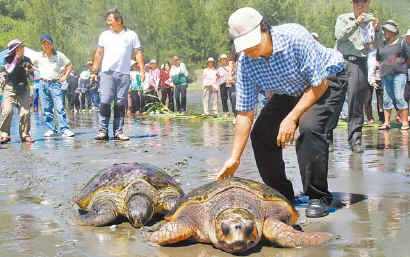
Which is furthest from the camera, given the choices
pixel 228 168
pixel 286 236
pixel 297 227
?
pixel 228 168

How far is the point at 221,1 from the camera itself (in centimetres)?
6494

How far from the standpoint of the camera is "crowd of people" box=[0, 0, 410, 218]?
457cm

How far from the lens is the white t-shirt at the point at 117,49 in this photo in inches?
437

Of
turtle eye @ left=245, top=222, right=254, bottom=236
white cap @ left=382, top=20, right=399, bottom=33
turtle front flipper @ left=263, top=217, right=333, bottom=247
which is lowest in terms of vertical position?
turtle front flipper @ left=263, top=217, right=333, bottom=247

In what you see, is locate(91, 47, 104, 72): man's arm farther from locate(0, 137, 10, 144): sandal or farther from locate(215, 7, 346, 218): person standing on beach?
locate(215, 7, 346, 218): person standing on beach

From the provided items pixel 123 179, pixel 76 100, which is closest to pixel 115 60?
pixel 123 179

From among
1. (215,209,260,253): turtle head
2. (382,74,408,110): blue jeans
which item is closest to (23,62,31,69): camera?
(382,74,408,110): blue jeans

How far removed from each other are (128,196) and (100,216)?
28 centimetres

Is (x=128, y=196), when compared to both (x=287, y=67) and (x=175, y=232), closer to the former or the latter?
(x=175, y=232)

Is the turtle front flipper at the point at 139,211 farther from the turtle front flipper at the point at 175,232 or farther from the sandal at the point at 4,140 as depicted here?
the sandal at the point at 4,140

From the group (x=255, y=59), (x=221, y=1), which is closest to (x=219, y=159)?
(x=255, y=59)

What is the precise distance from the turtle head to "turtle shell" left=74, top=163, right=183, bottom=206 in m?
1.30

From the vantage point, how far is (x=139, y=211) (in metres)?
4.64

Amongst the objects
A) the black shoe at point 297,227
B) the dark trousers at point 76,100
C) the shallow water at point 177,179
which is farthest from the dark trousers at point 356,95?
the dark trousers at point 76,100
